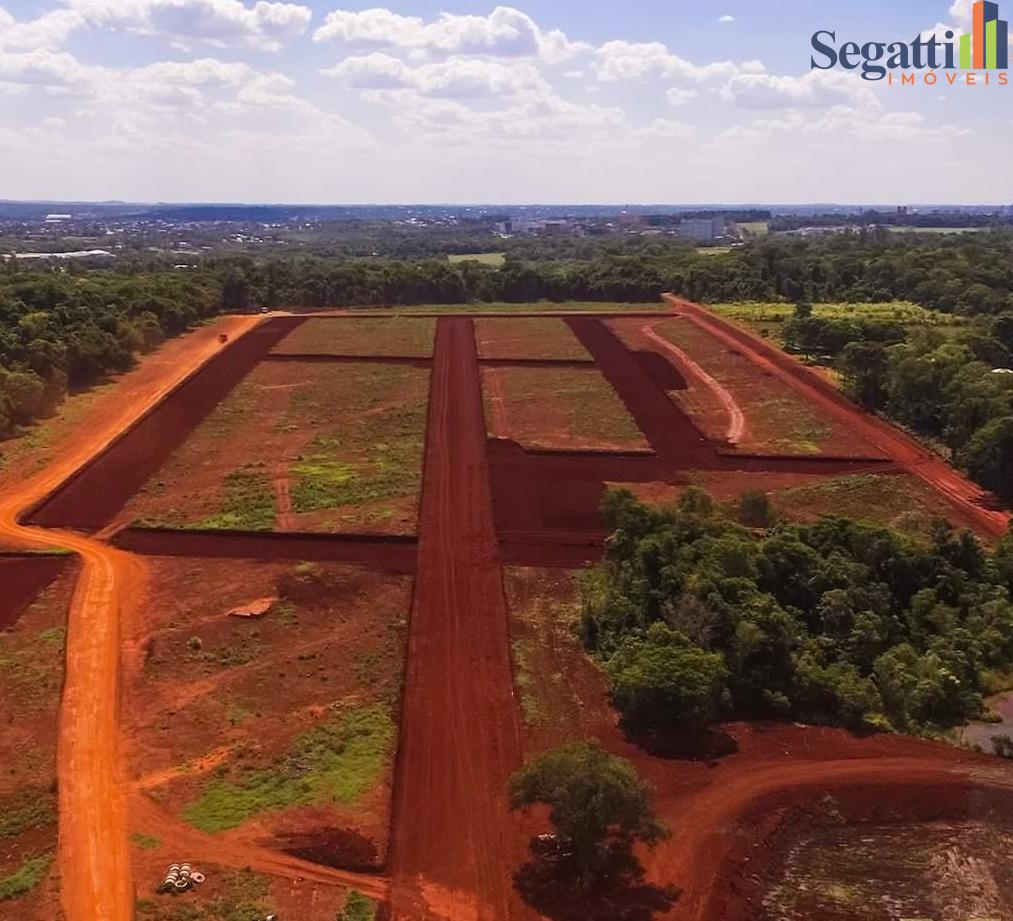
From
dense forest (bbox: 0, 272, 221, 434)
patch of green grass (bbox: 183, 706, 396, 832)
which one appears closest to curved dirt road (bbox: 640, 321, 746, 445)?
patch of green grass (bbox: 183, 706, 396, 832)

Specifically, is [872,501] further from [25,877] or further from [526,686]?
[25,877]

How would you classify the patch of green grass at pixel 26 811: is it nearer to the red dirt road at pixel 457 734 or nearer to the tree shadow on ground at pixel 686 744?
the red dirt road at pixel 457 734

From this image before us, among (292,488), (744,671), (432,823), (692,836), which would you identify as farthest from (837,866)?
(292,488)

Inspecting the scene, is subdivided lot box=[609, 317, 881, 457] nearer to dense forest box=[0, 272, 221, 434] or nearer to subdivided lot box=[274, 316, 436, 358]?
subdivided lot box=[274, 316, 436, 358]

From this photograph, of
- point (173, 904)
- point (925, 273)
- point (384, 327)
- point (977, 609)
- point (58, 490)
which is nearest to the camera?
point (173, 904)

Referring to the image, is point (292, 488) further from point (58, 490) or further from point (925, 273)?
point (925, 273)

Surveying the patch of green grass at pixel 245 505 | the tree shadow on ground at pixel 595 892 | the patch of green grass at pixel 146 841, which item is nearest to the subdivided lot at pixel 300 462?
the patch of green grass at pixel 245 505
